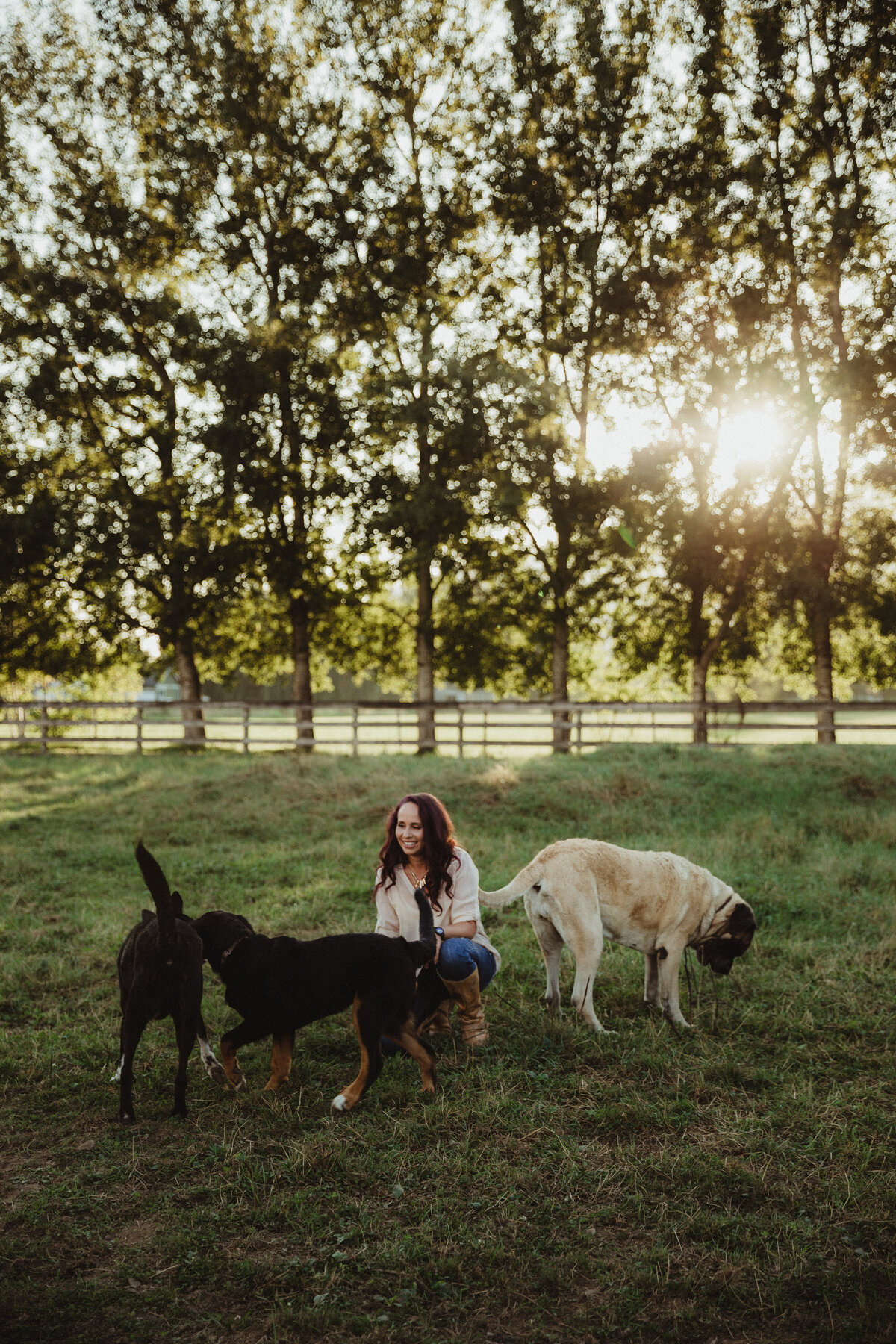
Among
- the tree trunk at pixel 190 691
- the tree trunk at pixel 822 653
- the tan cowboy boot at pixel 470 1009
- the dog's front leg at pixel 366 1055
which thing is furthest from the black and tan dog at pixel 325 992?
the tree trunk at pixel 822 653

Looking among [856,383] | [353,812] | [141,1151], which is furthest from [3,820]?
[856,383]

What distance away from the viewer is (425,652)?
66.7 ft

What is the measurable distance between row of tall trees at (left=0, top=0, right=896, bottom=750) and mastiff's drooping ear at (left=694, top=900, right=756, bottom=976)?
42.7ft

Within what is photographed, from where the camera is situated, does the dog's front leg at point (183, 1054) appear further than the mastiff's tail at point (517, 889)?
No

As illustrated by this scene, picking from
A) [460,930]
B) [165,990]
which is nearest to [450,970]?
[460,930]

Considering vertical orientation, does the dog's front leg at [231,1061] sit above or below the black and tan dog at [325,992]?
below

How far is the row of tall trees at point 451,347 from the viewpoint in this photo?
18.9 m

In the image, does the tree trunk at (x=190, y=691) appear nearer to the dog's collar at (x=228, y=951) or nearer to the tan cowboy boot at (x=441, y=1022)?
the tan cowboy boot at (x=441, y=1022)

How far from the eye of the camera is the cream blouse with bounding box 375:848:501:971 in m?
4.86

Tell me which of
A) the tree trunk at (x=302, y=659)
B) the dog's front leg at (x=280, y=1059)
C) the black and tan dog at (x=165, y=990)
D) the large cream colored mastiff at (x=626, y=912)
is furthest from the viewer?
the tree trunk at (x=302, y=659)

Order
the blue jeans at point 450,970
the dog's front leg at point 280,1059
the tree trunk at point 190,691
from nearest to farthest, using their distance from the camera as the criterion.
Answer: the dog's front leg at point 280,1059 → the blue jeans at point 450,970 → the tree trunk at point 190,691

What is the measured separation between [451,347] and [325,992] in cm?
1745

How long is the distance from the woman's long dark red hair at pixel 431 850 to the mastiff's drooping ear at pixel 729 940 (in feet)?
5.90

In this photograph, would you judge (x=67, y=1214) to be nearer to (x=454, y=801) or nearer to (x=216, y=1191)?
(x=216, y=1191)
